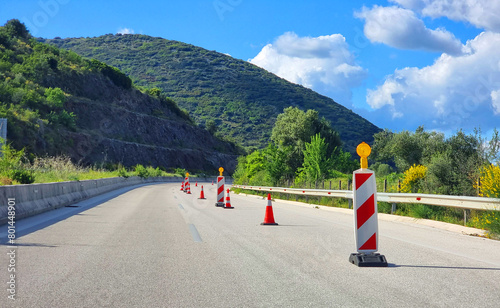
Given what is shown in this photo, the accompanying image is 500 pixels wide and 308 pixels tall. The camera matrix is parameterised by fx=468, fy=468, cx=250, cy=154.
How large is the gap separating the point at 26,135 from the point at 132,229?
47670 millimetres

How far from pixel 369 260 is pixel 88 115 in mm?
72240

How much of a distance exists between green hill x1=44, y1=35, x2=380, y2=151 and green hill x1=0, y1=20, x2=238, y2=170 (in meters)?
15.3

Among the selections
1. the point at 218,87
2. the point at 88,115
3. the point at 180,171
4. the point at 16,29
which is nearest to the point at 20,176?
the point at 88,115

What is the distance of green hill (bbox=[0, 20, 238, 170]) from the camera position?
193 ft

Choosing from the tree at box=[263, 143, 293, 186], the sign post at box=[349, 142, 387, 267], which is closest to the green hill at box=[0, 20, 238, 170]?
the tree at box=[263, 143, 293, 186]

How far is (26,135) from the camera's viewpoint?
173ft

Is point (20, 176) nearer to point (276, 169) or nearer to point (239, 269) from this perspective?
point (239, 269)

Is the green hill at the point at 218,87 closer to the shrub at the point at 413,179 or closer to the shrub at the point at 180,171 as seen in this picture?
the shrub at the point at 180,171

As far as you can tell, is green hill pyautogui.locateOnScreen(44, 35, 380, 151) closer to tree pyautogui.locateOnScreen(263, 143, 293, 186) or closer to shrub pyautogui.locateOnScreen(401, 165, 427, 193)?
tree pyautogui.locateOnScreen(263, 143, 293, 186)

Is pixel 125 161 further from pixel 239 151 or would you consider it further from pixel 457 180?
pixel 457 180

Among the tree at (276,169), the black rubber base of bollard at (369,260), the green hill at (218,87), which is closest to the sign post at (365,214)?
the black rubber base of bollard at (369,260)

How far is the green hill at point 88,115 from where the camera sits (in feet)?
193

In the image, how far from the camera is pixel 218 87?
144 metres

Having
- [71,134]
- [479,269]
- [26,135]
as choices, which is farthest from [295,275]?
[71,134]
